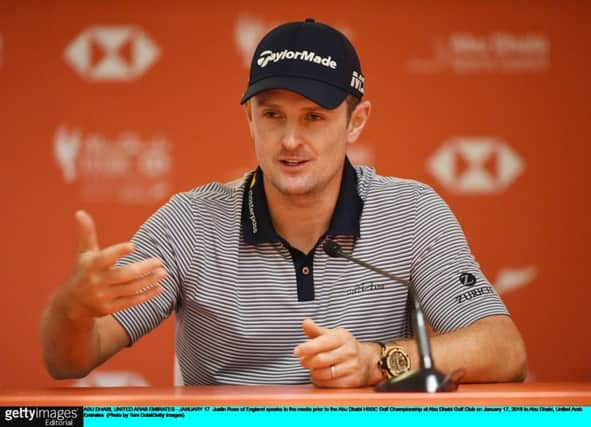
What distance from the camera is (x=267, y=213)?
2.11 meters

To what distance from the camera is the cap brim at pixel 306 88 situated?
6.39ft

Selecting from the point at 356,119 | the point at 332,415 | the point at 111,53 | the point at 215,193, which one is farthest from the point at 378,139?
the point at 332,415

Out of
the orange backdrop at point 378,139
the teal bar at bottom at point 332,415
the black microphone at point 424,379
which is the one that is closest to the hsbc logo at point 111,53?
the orange backdrop at point 378,139

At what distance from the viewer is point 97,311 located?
1614 mm

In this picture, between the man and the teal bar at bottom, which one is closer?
the teal bar at bottom

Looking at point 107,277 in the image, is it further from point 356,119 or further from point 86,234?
point 356,119

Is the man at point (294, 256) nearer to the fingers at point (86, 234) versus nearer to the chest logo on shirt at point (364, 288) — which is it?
the chest logo on shirt at point (364, 288)

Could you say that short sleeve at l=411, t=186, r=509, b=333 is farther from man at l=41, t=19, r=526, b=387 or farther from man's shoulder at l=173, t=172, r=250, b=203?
man's shoulder at l=173, t=172, r=250, b=203

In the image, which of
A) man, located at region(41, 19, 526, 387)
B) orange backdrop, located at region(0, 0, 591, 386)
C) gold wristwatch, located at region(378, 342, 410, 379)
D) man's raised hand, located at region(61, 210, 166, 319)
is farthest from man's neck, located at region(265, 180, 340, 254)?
orange backdrop, located at region(0, 0, 591, 386)

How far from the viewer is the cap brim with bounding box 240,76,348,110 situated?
1946 millimetres

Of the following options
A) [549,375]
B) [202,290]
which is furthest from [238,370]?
[549,375]

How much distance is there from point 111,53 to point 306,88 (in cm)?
182

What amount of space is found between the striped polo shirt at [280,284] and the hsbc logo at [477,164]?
143 cm

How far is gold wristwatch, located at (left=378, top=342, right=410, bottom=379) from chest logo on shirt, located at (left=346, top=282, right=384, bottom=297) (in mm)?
282
